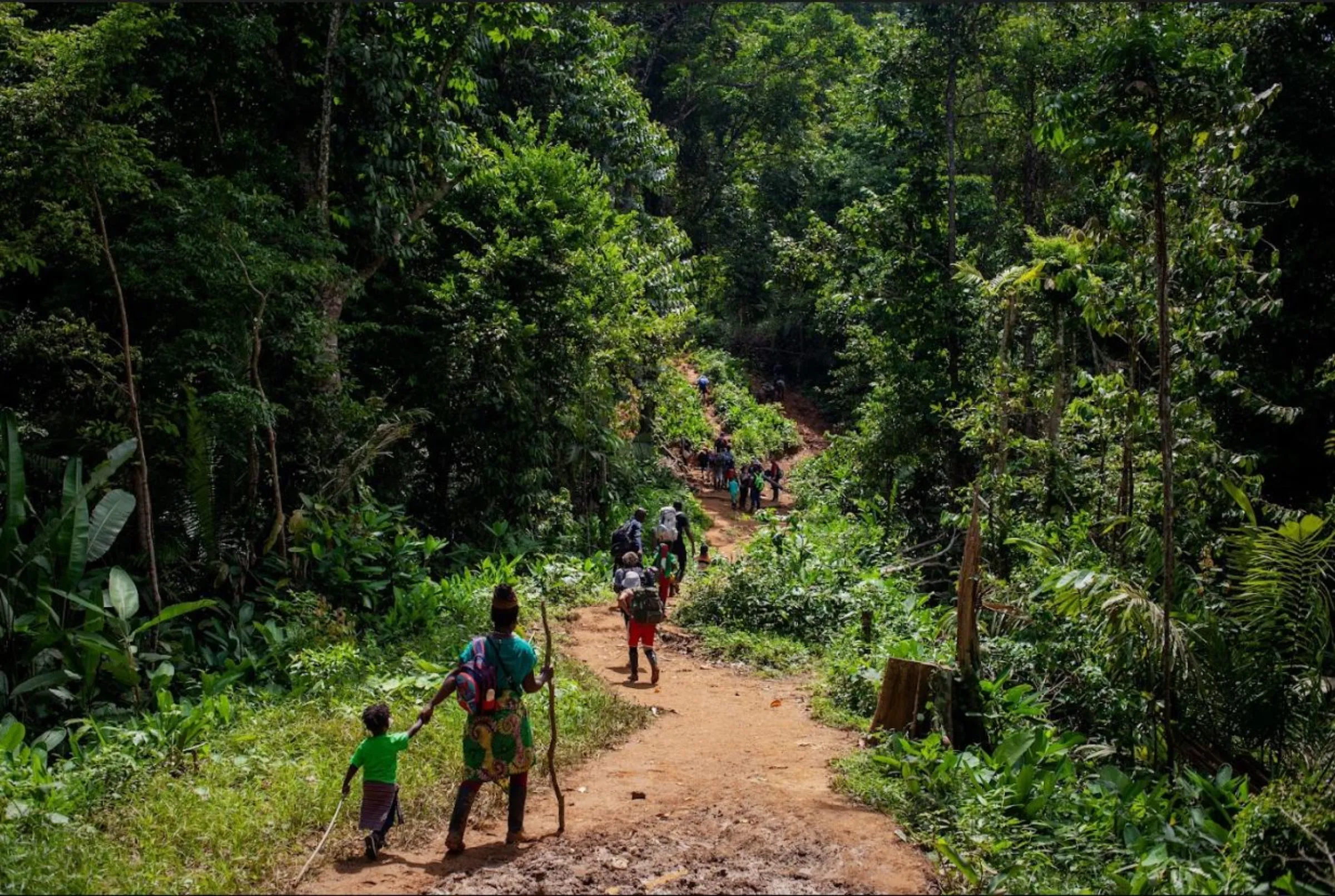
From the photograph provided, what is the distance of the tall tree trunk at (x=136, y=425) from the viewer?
28.8 ft

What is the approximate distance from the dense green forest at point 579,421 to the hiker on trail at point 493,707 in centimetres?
103

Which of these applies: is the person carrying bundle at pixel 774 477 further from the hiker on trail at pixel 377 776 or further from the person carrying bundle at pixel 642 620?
the hiker on trail at pixel 377 776

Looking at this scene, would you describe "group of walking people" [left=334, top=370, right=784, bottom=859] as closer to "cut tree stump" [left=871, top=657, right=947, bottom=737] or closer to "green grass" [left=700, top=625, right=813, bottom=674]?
"cut tree stump" [left=871, top=657, right=947, bottom=737]

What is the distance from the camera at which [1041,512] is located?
13234 millimetres

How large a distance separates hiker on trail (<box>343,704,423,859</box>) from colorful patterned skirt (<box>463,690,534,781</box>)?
0.32 m

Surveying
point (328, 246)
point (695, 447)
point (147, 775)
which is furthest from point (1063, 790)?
point (695, 447)

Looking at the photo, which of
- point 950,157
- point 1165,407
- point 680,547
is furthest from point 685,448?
point 1165,407

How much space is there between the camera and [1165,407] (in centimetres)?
751

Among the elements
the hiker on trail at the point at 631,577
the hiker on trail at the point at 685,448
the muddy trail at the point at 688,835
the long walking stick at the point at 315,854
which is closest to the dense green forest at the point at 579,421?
the long walking stick at the point at 315,854

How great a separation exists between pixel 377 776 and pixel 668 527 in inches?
325

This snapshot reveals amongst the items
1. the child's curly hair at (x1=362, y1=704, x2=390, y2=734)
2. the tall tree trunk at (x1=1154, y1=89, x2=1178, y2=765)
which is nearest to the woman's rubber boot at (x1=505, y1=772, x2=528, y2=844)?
the child's curly hair at (x1=362, y1=704, x2=390, y2=734)

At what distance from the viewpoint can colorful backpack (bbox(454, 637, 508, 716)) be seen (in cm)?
573

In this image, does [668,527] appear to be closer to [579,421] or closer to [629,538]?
[629,538]

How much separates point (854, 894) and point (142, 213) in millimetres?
8739
